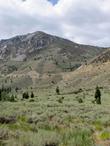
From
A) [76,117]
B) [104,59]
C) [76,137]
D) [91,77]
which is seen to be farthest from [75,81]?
[76,137]

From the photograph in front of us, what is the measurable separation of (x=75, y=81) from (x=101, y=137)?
158 metres

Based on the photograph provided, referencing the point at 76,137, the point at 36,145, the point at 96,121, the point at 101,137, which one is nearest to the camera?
the point at 36,145

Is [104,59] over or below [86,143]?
over

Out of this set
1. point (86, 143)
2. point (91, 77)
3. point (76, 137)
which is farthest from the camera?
point (91, 77)

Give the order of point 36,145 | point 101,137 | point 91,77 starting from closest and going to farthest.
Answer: point 36,145, point 101,137, point 91,77

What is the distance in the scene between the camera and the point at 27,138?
10242 mm

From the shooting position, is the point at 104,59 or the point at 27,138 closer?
the point at 27,138

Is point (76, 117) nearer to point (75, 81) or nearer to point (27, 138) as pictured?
point (27, 138)

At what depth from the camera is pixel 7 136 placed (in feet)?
35.0

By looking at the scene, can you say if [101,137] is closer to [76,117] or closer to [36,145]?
[36,145]

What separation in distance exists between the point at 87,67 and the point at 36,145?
181 meters

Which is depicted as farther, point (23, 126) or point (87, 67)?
point (87, 67)

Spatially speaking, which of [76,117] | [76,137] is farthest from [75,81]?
[76,137]

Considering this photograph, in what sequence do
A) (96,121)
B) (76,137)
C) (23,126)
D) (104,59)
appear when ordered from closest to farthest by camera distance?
1. (76,137)
2. (23,126)
3. (96,121)
4. (104,59)
